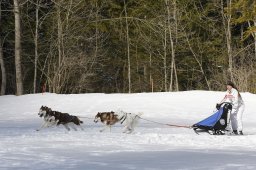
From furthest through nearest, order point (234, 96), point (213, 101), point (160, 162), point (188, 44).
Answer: point (188, 44) → point (213, 101) → point (234, 96) → point (160, 162)

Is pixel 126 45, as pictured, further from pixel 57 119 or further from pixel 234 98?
pixel 57 119

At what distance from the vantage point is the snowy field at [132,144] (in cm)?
851

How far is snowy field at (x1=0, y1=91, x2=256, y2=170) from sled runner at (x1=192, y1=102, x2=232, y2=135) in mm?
303

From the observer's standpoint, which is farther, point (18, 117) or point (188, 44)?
point (188, 44)

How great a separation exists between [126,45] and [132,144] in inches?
1131

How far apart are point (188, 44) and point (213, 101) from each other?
15266mm

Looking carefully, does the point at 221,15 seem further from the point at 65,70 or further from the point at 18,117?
the point at 18,117

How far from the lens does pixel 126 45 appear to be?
39844mm

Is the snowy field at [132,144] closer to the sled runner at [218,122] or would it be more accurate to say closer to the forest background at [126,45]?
the sled runner at [218,122]

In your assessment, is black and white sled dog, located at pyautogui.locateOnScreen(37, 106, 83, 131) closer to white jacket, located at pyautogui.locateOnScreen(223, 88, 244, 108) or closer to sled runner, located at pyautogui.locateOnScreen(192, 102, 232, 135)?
sled runner, located at pyautogui.locateOnScreen(192, 102, 232, 135)

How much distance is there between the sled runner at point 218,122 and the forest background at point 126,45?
1708 cm

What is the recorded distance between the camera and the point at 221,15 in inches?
1448

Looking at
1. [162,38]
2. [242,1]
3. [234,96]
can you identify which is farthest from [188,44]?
[234,96]

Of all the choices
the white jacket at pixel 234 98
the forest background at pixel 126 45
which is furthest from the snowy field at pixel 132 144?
the forest background at pixel 126 45
